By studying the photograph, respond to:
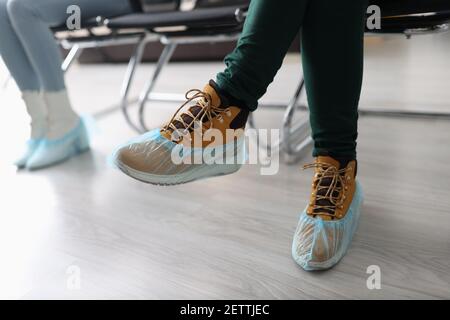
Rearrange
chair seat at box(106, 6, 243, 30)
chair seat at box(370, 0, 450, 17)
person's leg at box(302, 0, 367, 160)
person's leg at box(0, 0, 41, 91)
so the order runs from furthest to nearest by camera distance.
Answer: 1. person's leg at box(0, 0, 41, 91)
2. chair seat at box(106, 6, 243, 30)
3. chair seat at box(370, 0, 450, 17)
4. person's leg at box(302, 0, 367, 160)

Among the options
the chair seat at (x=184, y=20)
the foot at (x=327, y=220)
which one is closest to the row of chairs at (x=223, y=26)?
the chair seat at (x=184, y=20)

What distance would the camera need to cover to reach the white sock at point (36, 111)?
4.18ft

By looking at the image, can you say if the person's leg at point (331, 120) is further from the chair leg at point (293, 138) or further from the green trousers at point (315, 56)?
the chair leg at point (293, 138)

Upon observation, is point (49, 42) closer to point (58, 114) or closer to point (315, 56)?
point (58, 114)

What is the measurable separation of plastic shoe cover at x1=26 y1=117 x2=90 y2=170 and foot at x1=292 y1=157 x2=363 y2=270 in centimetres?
85

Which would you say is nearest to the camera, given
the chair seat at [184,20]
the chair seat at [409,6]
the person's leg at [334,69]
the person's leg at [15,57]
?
the person's leg at [334,69]

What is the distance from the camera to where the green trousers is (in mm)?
637

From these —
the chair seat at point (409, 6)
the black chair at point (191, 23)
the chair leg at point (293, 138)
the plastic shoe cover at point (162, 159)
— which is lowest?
the chair leg at point (293, 138)

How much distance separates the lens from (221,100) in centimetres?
70

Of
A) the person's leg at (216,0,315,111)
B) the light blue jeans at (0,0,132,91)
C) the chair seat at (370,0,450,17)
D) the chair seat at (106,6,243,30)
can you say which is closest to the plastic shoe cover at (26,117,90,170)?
the light blue jeans at (0,0,132,91)

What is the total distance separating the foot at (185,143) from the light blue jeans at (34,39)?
669 millimetres

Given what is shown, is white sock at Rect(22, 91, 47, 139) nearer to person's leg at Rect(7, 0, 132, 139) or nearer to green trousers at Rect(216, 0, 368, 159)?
person's leg at Rect(7, 0, 132, 139)

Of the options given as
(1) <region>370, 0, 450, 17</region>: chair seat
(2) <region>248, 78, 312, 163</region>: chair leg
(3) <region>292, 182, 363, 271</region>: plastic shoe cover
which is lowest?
(2) <region>248, 78, 312, 163</region>: chair leg

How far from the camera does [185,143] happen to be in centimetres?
70
